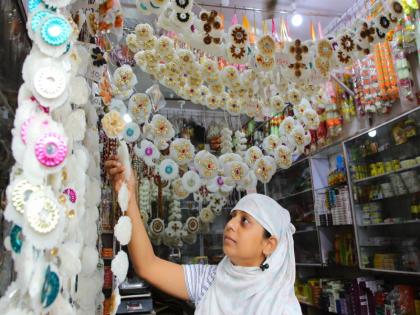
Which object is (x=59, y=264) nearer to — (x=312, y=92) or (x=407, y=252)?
(x=312, y=92)

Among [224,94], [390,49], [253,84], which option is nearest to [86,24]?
[253,84]

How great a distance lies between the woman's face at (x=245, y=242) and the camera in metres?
1.48

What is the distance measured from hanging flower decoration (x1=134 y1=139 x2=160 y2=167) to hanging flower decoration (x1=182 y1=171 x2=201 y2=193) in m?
0.44

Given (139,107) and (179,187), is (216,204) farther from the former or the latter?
(139,107)

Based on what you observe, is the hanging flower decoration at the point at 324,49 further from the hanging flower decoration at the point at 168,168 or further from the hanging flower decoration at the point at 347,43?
the hanging flower decoration at the point at 168,168

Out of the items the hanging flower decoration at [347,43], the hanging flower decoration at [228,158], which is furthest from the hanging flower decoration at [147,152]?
the hanging flower decoration at [347,43]

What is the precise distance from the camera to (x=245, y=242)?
148cm

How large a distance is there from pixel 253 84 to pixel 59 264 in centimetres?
265

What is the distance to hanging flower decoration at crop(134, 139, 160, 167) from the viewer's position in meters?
3.23

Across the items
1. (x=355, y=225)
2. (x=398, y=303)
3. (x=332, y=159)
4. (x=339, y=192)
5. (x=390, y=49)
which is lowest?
(x=398, y=303)

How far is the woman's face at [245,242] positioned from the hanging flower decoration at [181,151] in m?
1.83

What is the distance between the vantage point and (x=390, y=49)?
3412mm

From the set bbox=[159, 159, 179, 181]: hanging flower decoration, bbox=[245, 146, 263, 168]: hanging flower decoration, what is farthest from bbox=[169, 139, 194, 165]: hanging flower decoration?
bbox=[245, 146, 263, 168]: hanging flower decoration

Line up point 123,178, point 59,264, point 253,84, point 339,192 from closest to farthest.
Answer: point 59,264, point 123,178, point 253,84, point 339,192
